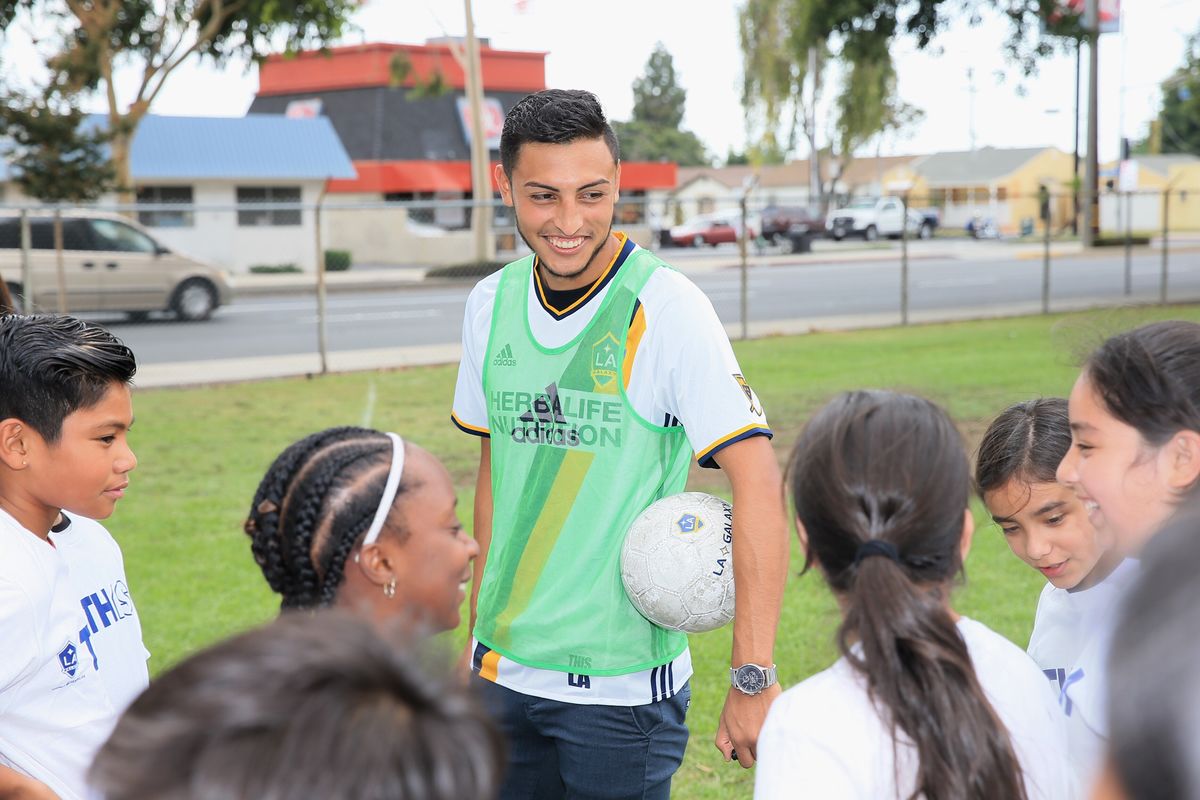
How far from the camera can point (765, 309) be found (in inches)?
835

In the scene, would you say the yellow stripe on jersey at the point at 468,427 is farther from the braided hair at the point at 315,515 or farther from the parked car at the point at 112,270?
the parked car at the point at 112,270

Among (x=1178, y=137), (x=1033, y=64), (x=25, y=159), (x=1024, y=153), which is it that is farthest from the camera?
(x=1178, y=137)

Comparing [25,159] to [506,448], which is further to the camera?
[25,159]

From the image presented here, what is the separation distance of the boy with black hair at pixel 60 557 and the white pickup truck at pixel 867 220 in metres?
46.3

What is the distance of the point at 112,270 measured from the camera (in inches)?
703

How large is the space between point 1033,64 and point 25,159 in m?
19.8

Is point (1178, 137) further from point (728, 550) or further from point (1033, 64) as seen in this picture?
point (728, 550)

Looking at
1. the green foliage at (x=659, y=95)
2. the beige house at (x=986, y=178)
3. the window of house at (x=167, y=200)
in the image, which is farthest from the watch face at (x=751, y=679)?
the green foliage at (x=659, y=95)

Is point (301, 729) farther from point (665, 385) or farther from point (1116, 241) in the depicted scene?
point (1116, 241)

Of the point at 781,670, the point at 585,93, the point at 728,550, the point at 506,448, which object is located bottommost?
the point at 781,670

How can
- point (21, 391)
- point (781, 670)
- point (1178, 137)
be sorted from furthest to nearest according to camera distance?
point (1178, 137)
point (781, 670)
point (21, 391)

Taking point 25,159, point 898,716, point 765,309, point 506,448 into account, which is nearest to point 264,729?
point 898,716

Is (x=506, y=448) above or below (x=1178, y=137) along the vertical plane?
below

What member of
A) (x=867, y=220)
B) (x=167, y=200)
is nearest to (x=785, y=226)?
(x=867, y=220)
